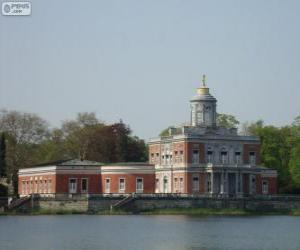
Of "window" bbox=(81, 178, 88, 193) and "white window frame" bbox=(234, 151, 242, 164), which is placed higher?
"white window frame" bbox=(234, 151, 242, 164)

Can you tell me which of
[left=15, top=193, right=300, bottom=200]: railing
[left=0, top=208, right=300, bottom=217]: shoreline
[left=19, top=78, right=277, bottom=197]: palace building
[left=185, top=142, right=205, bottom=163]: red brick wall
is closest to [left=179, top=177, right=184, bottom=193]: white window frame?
→ [left=19, top=78, right=277, bottom=197]: palace building

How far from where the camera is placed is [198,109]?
91125 mm

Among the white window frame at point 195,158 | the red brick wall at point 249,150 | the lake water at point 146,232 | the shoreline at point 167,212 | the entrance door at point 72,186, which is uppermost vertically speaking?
the red brick wall at point 249,150

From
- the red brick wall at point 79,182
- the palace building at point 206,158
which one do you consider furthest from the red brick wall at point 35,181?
the palace building at point 206,158

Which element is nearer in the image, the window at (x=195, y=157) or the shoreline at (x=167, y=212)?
the shoreline at (x=167, y=212)

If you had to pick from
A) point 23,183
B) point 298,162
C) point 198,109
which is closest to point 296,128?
point 298,162

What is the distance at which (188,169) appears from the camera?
87438 millimetres

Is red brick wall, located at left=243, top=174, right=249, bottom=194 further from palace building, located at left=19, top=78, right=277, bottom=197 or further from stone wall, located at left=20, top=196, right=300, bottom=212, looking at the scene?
stone wall, located at left=20, top=196, right=300, bottom=212

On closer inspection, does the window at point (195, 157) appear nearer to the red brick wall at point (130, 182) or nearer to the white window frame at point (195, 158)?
the white window frame at point (195, 158)

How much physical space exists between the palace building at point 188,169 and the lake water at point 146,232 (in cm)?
1133

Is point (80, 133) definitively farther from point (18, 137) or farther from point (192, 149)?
point (192, 149)

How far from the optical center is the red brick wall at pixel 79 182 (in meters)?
89.2

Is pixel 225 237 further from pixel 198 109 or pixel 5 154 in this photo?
pixel 5 154

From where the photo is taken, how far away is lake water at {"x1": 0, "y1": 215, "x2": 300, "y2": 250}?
51469 millimetres
